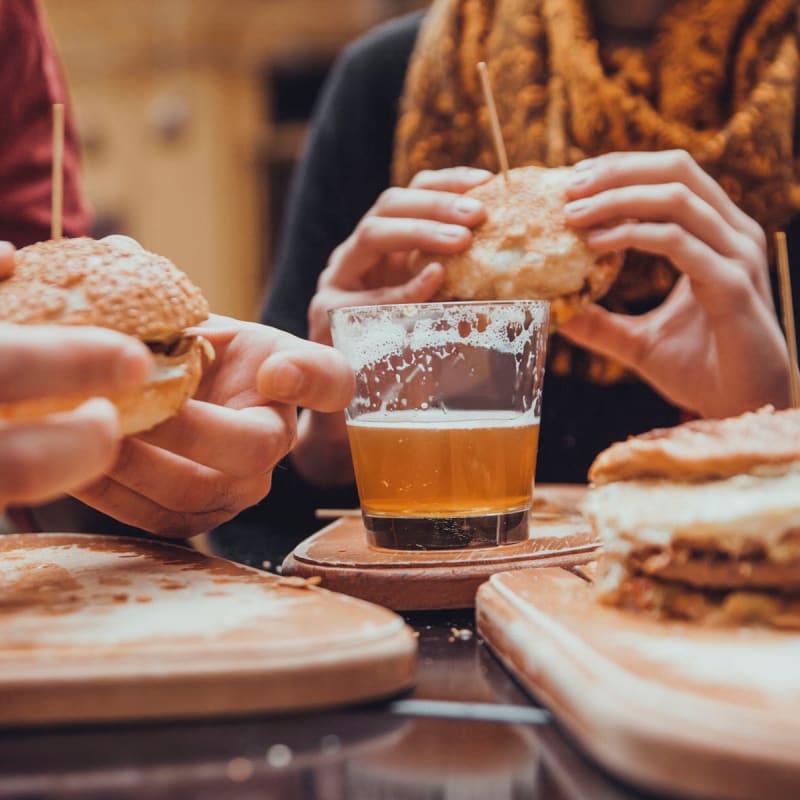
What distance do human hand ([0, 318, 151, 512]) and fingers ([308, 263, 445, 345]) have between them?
955 mm

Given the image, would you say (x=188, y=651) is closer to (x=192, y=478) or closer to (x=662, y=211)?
(x=192, y=478)

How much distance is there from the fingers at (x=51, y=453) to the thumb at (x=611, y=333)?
1386 mm

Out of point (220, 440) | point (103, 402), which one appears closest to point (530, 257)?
point (220, 440)

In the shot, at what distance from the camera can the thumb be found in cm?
213

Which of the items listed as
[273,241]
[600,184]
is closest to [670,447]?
[600,184]

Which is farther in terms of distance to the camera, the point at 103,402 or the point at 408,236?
the point at 408,236

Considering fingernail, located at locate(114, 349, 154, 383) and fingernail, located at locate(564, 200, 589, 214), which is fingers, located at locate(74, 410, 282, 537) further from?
fingernail, located at locate(564, 200, 589, 214)

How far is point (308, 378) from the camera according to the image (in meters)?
1.30

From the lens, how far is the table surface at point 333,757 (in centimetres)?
75

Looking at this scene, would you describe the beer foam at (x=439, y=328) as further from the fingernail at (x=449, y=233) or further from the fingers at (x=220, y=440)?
the fingernail at (x=449, y=233)

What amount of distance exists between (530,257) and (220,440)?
787 millimetres

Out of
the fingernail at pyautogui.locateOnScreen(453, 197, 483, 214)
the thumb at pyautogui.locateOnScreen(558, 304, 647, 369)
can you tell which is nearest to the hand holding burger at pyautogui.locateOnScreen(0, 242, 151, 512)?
the fingernail at pyautogui.locateOnScreen(453, 197, 483, 214)

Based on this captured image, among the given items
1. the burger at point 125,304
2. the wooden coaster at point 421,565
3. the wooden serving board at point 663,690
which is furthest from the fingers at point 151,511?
the wooden serving board at point 663,690

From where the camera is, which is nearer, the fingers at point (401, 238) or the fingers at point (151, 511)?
the fingers at point (151, 511)
